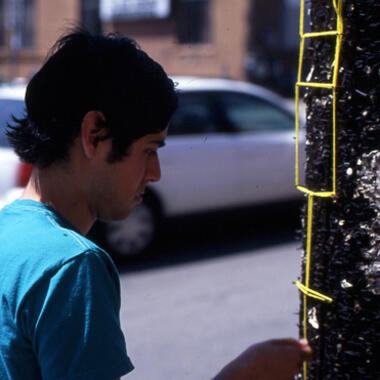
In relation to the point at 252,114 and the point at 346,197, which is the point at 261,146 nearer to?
the point at 252,114

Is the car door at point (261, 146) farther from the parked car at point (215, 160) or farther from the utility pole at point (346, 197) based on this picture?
the utility pole at point (346, 197)

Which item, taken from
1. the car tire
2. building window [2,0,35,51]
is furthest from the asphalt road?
building window [2,0,35,51]

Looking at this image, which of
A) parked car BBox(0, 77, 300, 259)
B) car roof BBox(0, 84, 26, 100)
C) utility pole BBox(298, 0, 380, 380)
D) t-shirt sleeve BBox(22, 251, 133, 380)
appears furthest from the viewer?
parked car BBox(0, 77, 300, 259)

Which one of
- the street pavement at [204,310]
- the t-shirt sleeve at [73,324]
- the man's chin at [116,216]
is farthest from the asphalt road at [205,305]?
the t-shirt sleeve at [73,324]

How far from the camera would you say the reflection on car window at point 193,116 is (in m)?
6.43

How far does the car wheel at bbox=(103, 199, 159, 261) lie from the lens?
20.4 ft

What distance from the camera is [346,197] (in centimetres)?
165

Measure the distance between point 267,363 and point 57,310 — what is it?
20.8 inches

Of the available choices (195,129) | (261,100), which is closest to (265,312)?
(195,129)

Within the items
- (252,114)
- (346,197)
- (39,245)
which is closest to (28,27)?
(252,114)

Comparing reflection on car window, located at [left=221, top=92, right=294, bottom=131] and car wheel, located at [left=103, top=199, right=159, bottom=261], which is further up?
reflection on car window, located at [left=221, top=92, right=294, bottom=131]

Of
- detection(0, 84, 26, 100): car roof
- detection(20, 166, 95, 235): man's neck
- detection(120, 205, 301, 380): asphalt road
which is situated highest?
detection(20, 166, 95, 235): man's neck

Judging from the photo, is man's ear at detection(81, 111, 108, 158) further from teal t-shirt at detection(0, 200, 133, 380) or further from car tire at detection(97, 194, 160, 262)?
car tire at detection(97, 194, 160, 262)

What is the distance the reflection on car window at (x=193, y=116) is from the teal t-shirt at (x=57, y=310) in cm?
521
